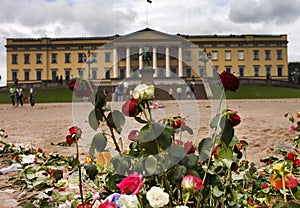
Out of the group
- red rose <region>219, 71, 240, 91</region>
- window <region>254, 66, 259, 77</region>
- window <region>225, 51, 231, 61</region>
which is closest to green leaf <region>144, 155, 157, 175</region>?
red rose <region>219, 71, 240, 91</region>

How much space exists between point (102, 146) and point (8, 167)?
6.25 ft

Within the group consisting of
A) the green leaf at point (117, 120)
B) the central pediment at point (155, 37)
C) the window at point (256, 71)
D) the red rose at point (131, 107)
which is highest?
the window at point (256, 71)

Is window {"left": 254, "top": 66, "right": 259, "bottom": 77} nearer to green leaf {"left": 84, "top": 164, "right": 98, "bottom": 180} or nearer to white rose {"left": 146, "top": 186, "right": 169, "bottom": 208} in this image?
green leaf {"left": 84, "top": 164, "right": 98, "bottom": 180}

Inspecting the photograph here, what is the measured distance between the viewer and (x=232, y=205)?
4.59 ft

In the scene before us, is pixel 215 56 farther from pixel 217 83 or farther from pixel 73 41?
pixel 217 83

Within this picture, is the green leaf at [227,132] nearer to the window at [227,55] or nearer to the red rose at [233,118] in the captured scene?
the red rose at [233,118]

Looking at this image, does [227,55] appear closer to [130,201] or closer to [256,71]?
[256,71]

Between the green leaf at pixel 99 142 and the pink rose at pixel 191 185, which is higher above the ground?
the green leaf at pixel 99 142

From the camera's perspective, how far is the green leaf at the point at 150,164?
1141mm

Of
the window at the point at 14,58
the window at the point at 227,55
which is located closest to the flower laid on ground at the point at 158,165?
the window at the point at 227,55

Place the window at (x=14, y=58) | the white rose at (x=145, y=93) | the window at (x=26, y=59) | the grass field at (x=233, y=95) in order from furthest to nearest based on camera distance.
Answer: the window at (x=26, y=59) → the window at (x=14, y=58) → the grass field at (x=233, y=95) → the white rose at (x=145, y=93)

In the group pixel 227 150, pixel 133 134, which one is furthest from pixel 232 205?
pixel 133 134

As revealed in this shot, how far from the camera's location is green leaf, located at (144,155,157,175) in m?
1.14

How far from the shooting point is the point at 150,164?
45.1 inches
